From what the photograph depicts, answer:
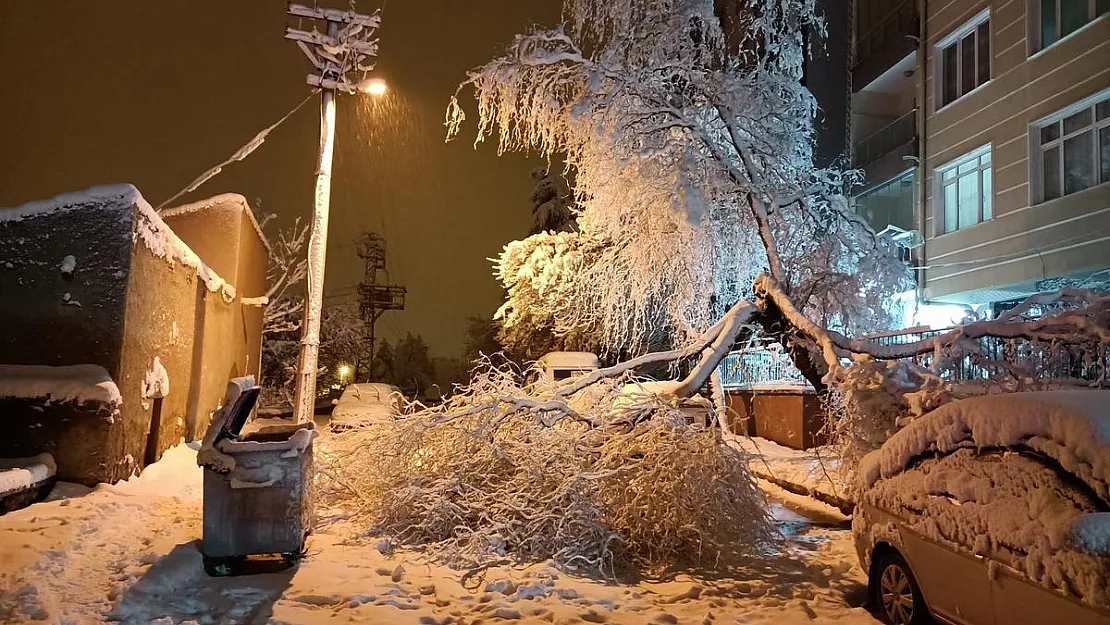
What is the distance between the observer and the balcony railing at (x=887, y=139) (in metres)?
19.6

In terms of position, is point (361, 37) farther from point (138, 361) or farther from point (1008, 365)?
point (1008, 365)

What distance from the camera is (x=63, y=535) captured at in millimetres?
6309

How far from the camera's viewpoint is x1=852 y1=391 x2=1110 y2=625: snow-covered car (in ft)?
12.5

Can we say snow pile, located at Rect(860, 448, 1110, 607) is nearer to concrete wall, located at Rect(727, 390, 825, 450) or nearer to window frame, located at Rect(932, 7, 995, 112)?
concrete wall, located at Rect(727, 390, 825, 450)

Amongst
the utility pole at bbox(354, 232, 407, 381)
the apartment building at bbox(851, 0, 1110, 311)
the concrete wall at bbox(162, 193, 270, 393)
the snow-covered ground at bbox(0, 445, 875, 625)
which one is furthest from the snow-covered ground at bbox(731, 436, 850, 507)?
the utility pole at bbox(354, 232, 407, 381)

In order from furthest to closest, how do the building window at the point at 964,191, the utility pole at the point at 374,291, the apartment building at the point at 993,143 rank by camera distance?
1. the utility pole at the point at 374,291
2. the building window at the point at 964,191
3. the apartment building at the point at 993,143

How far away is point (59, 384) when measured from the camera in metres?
8.12

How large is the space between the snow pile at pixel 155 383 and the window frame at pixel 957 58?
16.8 m

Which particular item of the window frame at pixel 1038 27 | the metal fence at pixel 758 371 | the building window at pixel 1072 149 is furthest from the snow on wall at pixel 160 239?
the window frame at pixel 1038 27

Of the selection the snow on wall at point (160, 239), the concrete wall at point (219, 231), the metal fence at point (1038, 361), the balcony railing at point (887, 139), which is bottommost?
the metal fence at point (1038, 361)

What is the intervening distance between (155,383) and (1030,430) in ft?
31.0

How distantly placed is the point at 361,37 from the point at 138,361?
7885mm

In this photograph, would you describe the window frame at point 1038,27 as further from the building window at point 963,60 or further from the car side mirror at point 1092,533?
the car side mirror at point 1092,533

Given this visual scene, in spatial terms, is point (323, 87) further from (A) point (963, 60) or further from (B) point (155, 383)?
(A) point (963, 60)
